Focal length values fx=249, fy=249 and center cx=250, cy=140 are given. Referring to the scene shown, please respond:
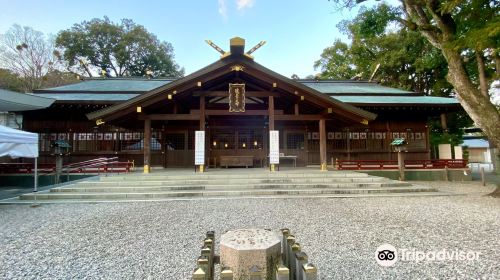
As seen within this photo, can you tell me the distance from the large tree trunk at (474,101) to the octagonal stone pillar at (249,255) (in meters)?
9.53

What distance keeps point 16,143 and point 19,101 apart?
5.92 m

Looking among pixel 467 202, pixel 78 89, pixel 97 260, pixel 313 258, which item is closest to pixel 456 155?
pixel 467 202

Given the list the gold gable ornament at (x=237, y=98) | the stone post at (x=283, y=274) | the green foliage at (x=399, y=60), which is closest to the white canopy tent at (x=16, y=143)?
the gold gable ornament at (x=237, y=98)

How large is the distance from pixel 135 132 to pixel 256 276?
1452cm

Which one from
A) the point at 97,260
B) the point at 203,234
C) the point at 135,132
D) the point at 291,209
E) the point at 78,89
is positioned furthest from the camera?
the point at 78,89

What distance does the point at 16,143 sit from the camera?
7234 mm

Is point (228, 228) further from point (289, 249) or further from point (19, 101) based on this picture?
point (19, 101)

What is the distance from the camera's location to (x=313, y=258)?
11.9 ft

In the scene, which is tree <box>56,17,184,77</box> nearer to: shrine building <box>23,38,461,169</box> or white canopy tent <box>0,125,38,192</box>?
shrine building <box>23,38,461,169</box>

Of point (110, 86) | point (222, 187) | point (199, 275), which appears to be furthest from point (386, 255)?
point (110, 86)

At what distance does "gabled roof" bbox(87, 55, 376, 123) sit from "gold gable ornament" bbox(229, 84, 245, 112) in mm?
815

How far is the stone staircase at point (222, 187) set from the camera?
8.29 metres

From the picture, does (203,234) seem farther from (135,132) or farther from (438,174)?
(438,174)

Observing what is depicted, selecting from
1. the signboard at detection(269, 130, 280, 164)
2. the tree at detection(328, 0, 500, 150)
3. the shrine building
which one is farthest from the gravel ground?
the shrine building
